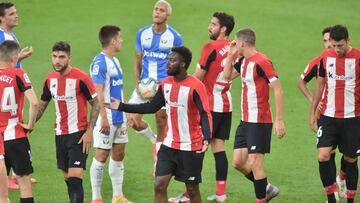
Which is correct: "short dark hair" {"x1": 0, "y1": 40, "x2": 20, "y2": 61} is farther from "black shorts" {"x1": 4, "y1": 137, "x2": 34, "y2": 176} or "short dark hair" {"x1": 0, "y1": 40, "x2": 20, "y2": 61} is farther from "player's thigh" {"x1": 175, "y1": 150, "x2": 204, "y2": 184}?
"player's thigh" {"x1": 175, "y1": 150, "x2": 204, "y2": 184}

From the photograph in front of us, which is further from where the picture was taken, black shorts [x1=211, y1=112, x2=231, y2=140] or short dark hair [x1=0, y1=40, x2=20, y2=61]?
black shorts [x1=211, y1=112, x2=231, y2=140]

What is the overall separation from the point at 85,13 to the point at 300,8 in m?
5.60

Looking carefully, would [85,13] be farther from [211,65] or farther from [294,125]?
[211,65]

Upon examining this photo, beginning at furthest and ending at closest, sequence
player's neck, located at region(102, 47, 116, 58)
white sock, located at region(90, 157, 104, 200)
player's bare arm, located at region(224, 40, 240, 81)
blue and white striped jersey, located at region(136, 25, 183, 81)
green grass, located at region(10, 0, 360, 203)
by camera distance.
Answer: blue and white striped jersey, located at region(136, 25, 183, 81) < green grass, located at region(10, 0, 360, 203) < player's neck, located at region(102, 47, 116, 58) < white sock, located at region(90, 157, 104, 200) < player's bare arm, located at region(224, 40, 240, 81)

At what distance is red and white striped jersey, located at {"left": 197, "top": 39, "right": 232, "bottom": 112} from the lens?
1300cm

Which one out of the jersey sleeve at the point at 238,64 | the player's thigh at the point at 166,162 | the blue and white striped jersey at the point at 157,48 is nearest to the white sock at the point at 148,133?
the blue and white striped jersey at the point at 157,48

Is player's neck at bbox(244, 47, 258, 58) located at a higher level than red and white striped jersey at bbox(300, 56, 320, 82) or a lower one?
higher

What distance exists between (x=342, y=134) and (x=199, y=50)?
9.59 meters

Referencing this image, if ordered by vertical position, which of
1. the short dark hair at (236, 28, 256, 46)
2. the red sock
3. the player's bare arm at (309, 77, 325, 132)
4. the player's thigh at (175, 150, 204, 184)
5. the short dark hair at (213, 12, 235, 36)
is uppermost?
the short dark hair at (213, 12, 235, 36)

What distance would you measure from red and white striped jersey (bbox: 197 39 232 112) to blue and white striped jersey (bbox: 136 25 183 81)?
104 centimetres

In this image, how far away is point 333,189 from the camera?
12211 millimetres

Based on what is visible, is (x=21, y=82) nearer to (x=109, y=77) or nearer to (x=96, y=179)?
(x=109, y=77)

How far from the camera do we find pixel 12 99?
37.9 ft

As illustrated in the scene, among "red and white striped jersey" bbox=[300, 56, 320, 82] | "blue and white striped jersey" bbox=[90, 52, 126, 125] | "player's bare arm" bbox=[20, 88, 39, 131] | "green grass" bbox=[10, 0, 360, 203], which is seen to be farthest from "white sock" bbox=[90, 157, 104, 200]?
"red and white striped jersey" bbox=[300, 56, 320, 82]
